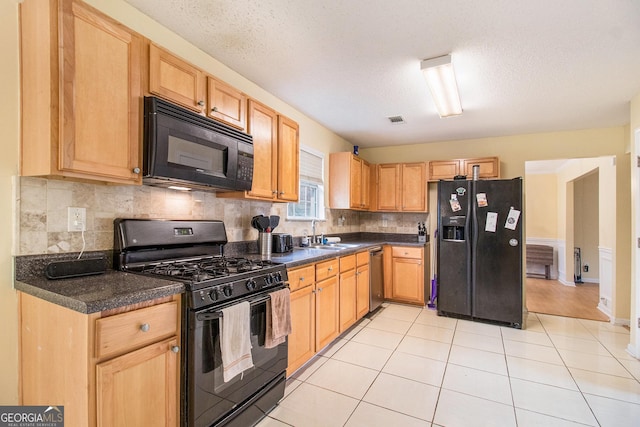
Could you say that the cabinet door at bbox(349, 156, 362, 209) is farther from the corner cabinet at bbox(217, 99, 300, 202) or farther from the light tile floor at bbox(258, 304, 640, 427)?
the light tile floor at bbox(258, 304, 640, 427)

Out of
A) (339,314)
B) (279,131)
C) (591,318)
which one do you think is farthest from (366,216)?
(591,318)

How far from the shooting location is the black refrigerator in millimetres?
3748

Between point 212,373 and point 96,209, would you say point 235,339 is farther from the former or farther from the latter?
point 96,209

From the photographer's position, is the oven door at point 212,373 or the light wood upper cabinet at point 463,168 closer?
the oven door at point 212,373

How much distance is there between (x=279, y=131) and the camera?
2.86 metres

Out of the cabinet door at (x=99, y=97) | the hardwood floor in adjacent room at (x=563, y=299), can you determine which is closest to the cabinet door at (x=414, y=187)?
the hardwood floor in adjacent room at (x=563, y=299)

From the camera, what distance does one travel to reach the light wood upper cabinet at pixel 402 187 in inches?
189

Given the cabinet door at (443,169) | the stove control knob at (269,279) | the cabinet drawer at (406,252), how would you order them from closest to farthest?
the stove control knob at (269,279)
the cabinet drawer at (406,252)
the cabinet door at (443,169)

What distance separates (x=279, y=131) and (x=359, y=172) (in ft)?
6.77

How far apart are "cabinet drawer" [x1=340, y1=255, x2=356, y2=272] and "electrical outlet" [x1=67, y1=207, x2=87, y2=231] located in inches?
84.3

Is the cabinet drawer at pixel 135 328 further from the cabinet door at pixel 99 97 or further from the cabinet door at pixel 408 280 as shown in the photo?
the cabinet door at pixel 408 280

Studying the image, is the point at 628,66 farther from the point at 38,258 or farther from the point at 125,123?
the point at 38,258

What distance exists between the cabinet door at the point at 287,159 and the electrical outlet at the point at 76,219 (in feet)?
4.86

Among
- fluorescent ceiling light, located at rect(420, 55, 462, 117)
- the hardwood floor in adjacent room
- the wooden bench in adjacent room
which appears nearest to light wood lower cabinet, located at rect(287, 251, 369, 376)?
fluorescent ceiling light, located at rect(420, 55, 462, 117)
